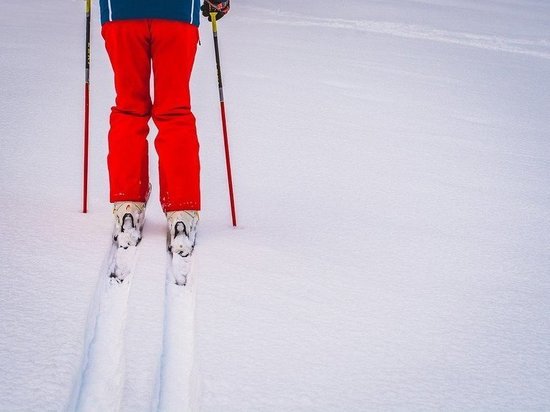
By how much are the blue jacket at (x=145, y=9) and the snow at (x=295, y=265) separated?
91cm

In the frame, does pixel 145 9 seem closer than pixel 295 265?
Yes

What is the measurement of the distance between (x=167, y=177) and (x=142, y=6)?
2.26 feet

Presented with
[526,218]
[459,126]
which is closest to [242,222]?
[526,218]

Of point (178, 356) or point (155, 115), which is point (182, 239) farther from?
point (178, 356)

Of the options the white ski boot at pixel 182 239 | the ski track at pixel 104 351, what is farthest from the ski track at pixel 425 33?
the ski track at pixel 104 351

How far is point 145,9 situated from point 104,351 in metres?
1.29

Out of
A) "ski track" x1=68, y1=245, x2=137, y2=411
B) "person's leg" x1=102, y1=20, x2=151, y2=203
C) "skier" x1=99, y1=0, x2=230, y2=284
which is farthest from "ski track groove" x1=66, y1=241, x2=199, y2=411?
"person's leg" x1=102, y1=20, x2=151, y2=203

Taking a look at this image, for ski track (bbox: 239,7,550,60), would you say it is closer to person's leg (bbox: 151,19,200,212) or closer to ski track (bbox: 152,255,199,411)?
person's leg (bbox: 151,19,200,212)

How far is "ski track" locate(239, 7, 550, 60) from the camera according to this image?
9422 mm

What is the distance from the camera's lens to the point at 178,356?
162 cm

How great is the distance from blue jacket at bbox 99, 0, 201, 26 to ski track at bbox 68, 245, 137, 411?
0.99m

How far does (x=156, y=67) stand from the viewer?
2172 mm

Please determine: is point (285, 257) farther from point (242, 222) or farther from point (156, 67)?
point (156, 67)

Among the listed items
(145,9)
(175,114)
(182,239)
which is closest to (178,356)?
(182,239)
